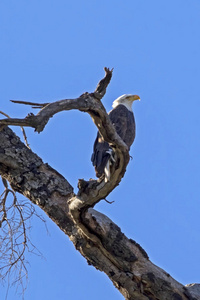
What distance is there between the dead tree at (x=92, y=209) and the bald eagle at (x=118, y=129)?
0.88 metres

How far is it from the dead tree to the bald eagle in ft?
Answer: 2.89

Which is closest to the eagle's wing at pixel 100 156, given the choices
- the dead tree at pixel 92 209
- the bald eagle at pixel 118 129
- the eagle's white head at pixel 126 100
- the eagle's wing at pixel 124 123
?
the bald eagle at pixel 118 129

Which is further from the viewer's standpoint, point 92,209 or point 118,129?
point 118,129

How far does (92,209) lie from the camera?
437 cm

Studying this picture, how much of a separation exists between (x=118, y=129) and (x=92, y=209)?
257cm

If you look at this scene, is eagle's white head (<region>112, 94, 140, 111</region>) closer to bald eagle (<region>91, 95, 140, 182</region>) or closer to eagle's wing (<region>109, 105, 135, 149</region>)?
bald eagle (<region>91, 95, 140, 182</region>)

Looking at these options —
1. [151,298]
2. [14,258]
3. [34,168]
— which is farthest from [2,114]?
[151,298]

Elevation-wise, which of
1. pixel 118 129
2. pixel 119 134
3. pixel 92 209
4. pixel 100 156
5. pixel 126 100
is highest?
pixel 126 100

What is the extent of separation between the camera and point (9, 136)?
471cm

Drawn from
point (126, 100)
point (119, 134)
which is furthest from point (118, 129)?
point (126, 100)

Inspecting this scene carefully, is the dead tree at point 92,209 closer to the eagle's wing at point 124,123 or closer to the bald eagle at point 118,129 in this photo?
the bald eagle at point 118,129

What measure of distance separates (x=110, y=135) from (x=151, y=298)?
138 centimetres

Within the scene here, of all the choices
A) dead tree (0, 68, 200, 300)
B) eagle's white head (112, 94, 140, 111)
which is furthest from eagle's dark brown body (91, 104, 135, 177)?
dead tree (0, 68, 200, 300)

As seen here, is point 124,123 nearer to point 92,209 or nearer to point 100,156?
point 100,156
